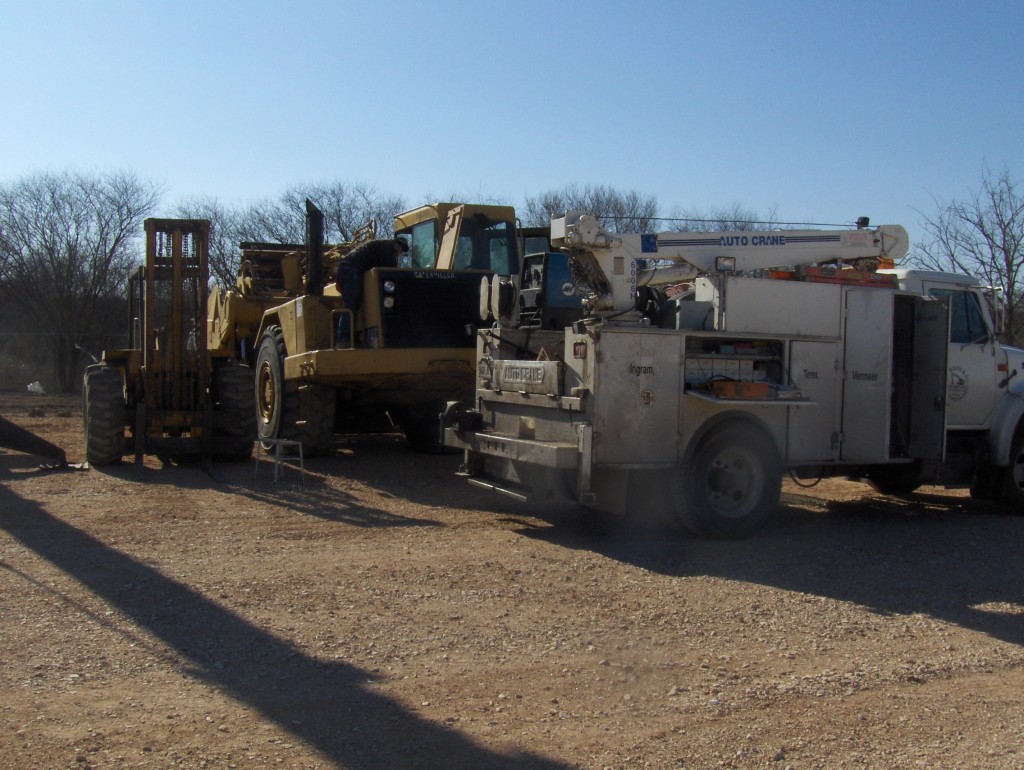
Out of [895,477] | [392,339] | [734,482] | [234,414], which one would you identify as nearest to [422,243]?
[392,339]

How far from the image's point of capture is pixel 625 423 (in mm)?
8117

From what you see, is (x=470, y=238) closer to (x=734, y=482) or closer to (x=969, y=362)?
(x=734, y=482)

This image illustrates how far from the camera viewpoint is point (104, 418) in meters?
12.2

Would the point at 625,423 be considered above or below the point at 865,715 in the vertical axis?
above

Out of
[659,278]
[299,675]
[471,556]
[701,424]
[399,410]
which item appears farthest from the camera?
[399,410]

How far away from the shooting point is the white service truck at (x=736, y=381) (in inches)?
323

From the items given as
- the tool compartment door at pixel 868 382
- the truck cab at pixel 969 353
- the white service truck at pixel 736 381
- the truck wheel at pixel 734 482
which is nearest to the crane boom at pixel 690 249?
the white service truck at pixel 736 381

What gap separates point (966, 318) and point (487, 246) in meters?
5.87

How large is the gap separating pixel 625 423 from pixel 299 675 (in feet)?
12.6

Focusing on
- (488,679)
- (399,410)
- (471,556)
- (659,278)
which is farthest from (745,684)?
(399,410)

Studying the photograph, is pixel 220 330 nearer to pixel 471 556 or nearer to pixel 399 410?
pixel 399 410

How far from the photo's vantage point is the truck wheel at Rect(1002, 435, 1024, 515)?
10477 millimetres

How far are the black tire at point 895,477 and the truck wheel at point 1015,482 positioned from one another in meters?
0.91

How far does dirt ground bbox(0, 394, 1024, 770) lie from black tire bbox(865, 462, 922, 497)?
2.14 feet
